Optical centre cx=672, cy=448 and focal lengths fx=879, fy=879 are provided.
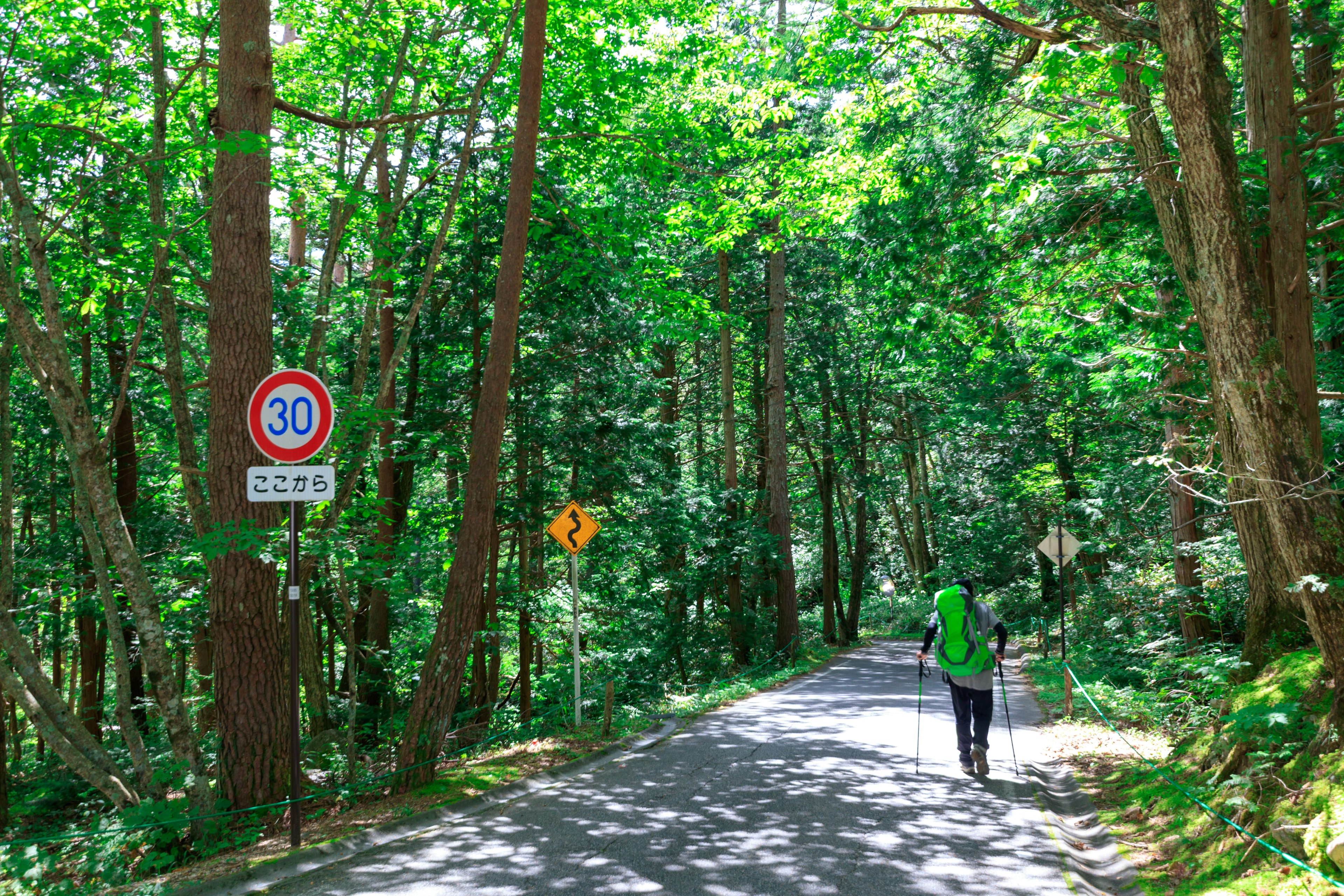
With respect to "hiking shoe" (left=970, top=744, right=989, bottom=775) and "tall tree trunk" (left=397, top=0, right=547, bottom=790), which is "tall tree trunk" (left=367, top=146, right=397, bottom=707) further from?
"hiking shoe" (left=970, top=744, right=989, bottom=775)

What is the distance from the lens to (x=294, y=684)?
632 cm

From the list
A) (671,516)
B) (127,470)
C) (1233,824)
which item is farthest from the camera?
(671,516)

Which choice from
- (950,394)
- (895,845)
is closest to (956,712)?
(895,845)

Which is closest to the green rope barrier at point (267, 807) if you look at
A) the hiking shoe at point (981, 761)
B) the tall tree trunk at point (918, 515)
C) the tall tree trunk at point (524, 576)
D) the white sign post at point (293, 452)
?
the white sign post at point (293, 452)

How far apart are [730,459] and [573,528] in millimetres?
12266

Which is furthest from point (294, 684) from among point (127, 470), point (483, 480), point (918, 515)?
point (918, 515)

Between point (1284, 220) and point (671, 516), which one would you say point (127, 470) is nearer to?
point (671, 516)

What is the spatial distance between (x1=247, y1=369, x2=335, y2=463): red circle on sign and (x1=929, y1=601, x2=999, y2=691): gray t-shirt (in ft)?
20.0

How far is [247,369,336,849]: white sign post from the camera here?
630 centimetres

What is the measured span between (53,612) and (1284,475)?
1848 cm

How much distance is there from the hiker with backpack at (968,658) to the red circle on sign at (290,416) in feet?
20.1

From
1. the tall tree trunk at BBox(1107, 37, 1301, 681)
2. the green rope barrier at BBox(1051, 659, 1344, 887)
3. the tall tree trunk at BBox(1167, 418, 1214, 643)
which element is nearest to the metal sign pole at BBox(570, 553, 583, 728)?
the green rope barrier at BBox(1051, 659, 1344, 887)

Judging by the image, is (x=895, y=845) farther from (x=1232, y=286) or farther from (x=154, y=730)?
(x=154, y=730)

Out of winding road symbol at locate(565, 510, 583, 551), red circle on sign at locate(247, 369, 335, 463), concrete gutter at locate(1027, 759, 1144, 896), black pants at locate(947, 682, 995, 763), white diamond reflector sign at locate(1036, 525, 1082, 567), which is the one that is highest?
red circle on sign at locate(247, 369, 335, 463)
